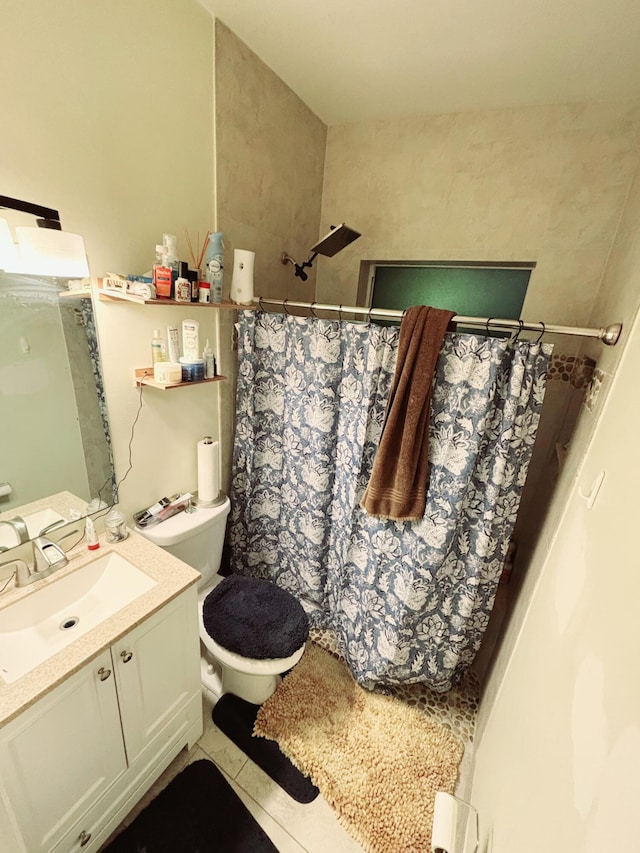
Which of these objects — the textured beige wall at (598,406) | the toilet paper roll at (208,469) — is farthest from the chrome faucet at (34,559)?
the textured beige wall at (598,406)

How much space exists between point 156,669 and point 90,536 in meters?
0.52

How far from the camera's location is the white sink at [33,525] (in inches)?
44.1

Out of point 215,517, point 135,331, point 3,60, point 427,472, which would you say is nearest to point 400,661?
point 427,472

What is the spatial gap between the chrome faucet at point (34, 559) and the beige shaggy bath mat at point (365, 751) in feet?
3.59

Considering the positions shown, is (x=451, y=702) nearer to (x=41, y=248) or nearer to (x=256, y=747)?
(x=256, y=747)

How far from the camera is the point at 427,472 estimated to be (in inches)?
54.3

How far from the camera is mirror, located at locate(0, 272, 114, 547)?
3.49 ft

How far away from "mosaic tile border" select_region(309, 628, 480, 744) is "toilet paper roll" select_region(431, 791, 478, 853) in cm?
47

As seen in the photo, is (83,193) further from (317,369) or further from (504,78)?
(504,78)

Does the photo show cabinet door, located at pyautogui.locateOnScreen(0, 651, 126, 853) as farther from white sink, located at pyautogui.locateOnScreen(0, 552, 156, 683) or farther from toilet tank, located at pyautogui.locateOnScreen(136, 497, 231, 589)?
toilet tank, located at pyautogui.locateOnScreen(136, 497, 231, 589)

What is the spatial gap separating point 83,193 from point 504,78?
5.35 feet

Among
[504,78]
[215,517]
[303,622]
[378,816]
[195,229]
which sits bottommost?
[378,816]

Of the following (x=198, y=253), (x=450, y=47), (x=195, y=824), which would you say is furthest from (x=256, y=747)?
(x=450, y=47)

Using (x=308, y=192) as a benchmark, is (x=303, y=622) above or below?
below
